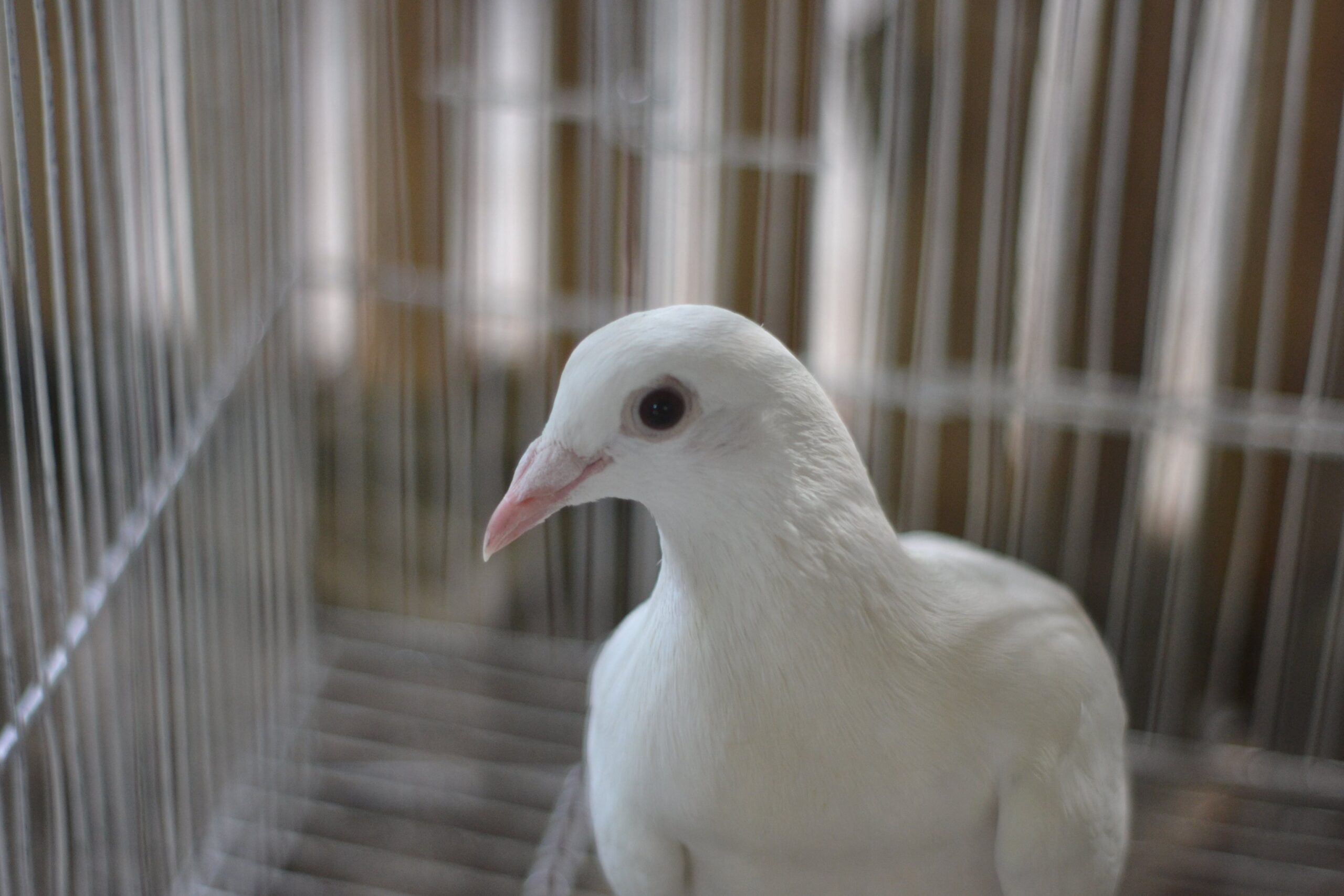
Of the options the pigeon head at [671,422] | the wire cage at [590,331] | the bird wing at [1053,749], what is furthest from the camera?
the wire cage at [590,331]

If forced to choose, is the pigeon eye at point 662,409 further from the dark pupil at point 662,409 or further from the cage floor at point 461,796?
the cage floor at point 461,796

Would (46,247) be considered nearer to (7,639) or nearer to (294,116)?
(294,116)

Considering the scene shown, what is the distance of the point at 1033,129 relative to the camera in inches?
61.7

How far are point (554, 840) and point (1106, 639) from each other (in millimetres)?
718

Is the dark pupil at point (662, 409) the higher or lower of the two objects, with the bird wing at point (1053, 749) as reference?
higher

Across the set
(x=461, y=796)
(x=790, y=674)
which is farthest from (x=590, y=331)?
(x=790, y=674)

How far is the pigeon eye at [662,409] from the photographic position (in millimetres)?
778

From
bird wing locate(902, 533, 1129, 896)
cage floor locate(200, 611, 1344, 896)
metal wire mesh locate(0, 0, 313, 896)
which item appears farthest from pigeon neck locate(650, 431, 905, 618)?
cage floor locate(200, 611, 1344, 896)

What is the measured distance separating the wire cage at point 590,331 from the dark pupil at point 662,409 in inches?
20.5

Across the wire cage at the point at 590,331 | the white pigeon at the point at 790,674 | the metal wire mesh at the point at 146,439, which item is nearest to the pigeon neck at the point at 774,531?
the white pigeon at the point at 790,674

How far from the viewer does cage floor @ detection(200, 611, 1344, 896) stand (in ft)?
4.60

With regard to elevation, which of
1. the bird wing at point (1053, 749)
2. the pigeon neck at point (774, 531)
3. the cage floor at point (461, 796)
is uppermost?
the pigeon neck at point (774, 531)

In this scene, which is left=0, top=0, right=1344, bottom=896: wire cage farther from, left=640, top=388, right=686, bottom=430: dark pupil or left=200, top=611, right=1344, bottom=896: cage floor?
left=640, top=388, right=686, bottom=430: dark pupil

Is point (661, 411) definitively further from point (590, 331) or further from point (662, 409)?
point (590, 331)
